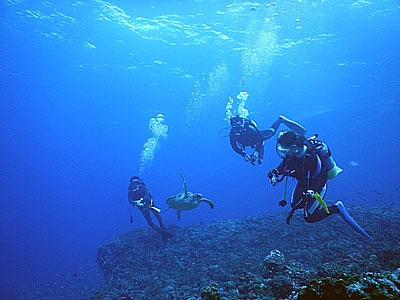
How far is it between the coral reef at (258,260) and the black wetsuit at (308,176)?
1153 mm

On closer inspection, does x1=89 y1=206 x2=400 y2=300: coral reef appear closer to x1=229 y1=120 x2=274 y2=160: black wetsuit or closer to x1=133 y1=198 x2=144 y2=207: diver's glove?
x1=133 y1=198 x2=144 y2=207: diver's glove

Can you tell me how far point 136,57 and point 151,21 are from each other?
6.01 meters

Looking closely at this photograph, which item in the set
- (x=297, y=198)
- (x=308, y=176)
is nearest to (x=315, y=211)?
(x=297, y=198)

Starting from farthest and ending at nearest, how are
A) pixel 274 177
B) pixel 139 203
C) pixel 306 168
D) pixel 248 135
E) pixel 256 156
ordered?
pixel 139 203 → pixel 248 135 → pixel 256 156 → pixel 274 177 → pixel 306 168

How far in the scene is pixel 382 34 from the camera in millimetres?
18688

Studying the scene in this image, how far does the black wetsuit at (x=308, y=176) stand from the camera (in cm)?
452

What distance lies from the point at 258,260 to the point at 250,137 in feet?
13.5

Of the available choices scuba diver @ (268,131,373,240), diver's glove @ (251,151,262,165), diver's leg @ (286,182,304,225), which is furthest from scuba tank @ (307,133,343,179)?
diver's glove @ (251,151,262,165)

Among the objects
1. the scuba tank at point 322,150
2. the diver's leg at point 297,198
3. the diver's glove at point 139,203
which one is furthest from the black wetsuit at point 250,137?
the diver's glove at point 139,203

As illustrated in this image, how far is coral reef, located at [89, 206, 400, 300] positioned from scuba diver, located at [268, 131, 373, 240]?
1147 millimetres

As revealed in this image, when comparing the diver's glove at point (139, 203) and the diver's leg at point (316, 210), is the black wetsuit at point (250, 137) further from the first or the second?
the diver's glove at point (139, 203)

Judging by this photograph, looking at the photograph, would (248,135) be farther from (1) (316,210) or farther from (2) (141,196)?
(2) (141,196)

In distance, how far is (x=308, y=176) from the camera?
4895 mm

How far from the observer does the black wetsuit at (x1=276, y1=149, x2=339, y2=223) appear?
452 cm
